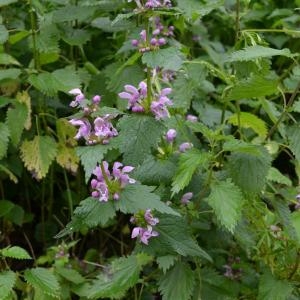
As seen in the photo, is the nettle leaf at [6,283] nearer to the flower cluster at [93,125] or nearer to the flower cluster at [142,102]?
the flower cluster at [93,125]

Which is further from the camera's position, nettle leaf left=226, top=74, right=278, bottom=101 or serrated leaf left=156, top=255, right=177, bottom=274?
serrated leaf left=156, top=255, right=177, bottom=274

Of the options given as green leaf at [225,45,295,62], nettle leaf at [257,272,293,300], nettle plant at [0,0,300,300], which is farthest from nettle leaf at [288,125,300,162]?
nettle leaf at [257,272,293,300]

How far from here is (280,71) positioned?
3.22 meters

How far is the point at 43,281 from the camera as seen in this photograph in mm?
1784

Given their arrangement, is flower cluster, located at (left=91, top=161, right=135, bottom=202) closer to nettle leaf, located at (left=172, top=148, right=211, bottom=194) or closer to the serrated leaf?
nettle leaf, located at (left=172, top=148, right=211, bottom=194)

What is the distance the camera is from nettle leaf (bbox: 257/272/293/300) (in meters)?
1.68

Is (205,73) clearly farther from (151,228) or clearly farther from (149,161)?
(151,228)

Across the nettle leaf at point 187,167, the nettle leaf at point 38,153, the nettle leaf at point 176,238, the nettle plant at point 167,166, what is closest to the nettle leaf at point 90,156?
the nettle plant at point 167,166

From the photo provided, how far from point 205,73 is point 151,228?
569 millimetres

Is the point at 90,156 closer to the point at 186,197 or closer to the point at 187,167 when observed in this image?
the point at 187,167

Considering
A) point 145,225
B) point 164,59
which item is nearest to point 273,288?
point 145,225

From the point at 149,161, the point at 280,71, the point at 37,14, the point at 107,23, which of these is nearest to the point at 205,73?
the point at 149,161

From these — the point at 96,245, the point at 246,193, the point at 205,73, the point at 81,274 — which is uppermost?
the point at 205,73

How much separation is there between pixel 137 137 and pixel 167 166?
0.80ft
